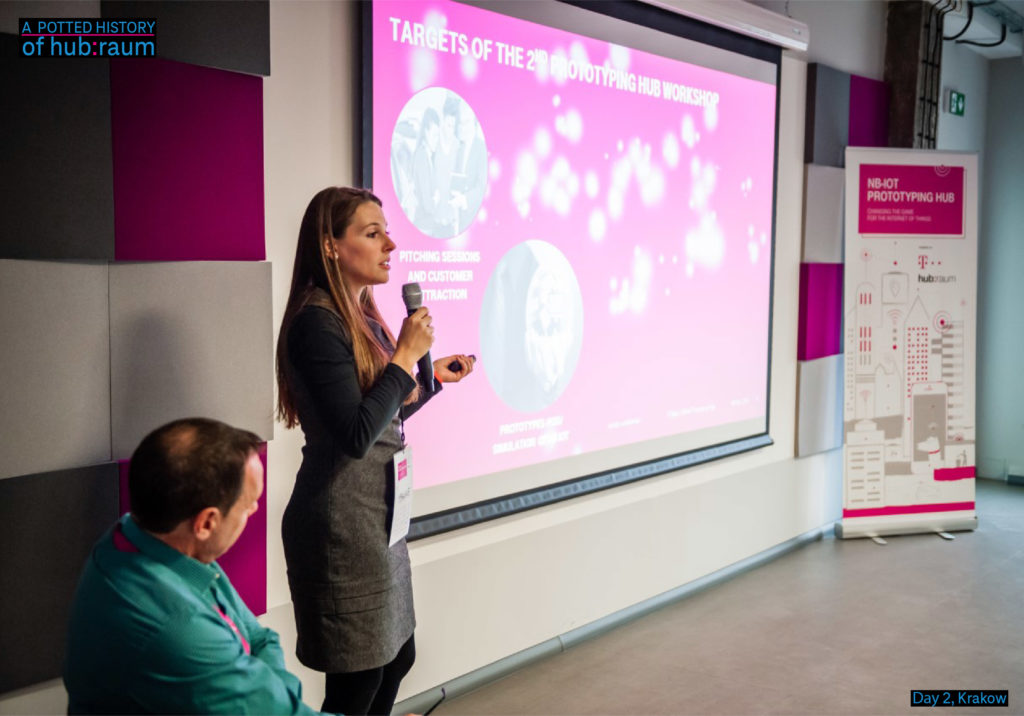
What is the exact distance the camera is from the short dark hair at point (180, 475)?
1.25 m

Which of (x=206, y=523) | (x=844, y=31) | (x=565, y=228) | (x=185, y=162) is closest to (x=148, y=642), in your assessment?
(x=206, y=523)

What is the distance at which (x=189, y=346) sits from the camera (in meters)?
2.24

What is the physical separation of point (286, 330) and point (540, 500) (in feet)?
5.26

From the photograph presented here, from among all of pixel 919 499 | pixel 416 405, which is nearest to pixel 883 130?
pixel 919 499

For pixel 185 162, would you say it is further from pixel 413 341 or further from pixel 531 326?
pixel 531 326

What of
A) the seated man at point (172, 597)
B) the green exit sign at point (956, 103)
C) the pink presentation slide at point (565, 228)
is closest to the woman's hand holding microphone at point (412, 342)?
the seated man at point (172, 597)

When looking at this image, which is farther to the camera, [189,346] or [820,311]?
[820,311]

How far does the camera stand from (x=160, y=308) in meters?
2.19

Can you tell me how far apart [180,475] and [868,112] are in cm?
494

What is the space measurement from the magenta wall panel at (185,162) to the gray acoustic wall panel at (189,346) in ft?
0.18

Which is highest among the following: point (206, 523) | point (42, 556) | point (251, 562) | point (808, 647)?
point (206, 523)

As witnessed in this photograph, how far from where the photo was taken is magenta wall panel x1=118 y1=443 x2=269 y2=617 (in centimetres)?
237

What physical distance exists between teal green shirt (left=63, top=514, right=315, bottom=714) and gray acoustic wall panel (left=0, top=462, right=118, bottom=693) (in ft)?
2.78

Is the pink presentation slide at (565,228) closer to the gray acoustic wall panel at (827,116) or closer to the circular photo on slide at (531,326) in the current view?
the circular photo on slide at (531,326)
